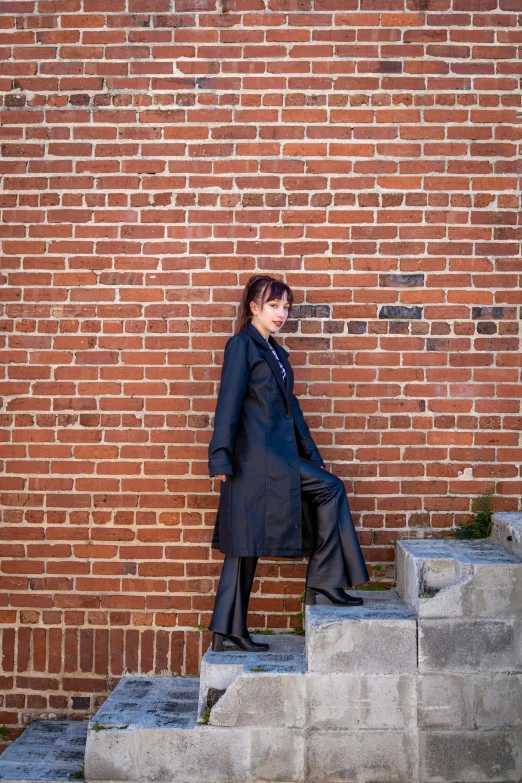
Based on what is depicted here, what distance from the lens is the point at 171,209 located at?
13.5 ft

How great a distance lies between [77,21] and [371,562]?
3526 mm

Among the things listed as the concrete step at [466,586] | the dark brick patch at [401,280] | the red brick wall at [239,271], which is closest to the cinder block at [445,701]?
the concrete step at [466,586]

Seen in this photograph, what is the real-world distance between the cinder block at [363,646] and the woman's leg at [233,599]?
39 centimetres

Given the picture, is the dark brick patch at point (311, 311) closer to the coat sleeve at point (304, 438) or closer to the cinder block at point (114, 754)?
the coat sleeve at point (304, 438)

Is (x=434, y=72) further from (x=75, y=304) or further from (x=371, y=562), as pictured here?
(x=371, y=562)

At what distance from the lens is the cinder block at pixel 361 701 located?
332cm

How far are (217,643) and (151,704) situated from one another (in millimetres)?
442

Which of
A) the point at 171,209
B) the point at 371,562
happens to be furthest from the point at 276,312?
the point at 371,562

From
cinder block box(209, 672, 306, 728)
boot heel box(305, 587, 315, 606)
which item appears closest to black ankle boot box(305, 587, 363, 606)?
boot heel box(305, 587, 315, 606)

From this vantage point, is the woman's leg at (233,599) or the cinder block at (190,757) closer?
the cinder block at (190,757)

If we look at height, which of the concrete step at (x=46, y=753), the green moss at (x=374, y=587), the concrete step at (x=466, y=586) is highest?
the concrete step at (x=466, y=586)

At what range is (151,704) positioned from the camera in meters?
3.58

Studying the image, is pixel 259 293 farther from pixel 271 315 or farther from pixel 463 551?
pixel 463 551

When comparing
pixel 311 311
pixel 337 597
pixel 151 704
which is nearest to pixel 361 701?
pixel 337 597
